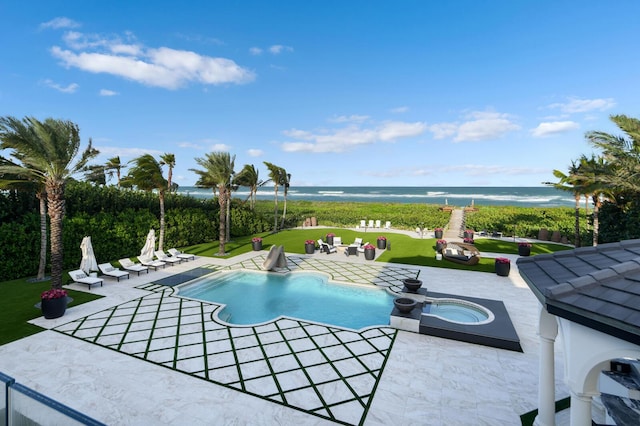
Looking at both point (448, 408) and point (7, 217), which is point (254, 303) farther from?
point (7, 217)

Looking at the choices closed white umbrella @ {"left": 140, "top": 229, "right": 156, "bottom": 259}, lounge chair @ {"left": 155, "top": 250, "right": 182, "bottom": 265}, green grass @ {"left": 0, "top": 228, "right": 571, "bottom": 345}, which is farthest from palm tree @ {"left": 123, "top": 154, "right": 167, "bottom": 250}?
green grass @ {"left": 0, "top": 228, "right": 571, "bottom": 345}

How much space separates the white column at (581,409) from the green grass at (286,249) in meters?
11.9

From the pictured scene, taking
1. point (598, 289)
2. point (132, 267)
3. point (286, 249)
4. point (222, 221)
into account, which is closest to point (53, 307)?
point (132, 267)

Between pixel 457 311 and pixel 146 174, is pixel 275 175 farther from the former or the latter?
pixel 457 311

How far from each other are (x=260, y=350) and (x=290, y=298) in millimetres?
4394

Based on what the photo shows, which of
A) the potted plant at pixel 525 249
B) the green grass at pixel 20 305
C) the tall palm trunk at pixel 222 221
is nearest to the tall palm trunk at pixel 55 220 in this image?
the green grass at pixel 20 305

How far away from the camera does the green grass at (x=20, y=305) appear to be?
8.28 meters

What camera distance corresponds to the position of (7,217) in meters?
13.4

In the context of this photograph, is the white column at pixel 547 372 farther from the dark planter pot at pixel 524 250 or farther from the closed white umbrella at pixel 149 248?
the closed white umbrella at pixel 149 248

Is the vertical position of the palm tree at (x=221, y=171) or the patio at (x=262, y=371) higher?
the palm tree at (x=221, y=171)

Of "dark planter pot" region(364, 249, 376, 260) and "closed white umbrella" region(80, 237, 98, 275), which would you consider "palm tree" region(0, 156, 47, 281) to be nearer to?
"closed white umbrella" region(80, 237, 98, 275)

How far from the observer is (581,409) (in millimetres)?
3652

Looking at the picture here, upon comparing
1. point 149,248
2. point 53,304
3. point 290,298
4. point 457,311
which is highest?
point 149,248

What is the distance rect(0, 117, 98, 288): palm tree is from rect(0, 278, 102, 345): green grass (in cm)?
99
